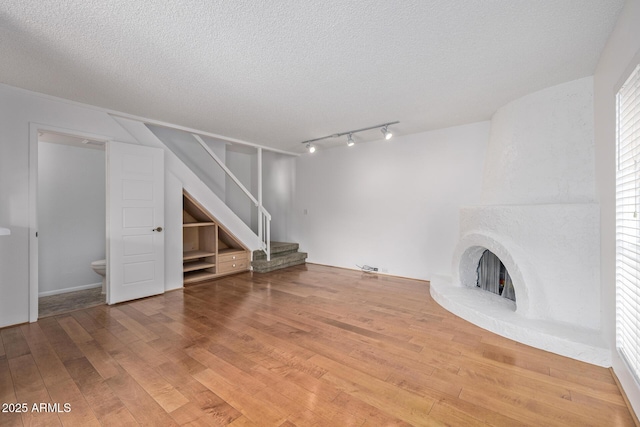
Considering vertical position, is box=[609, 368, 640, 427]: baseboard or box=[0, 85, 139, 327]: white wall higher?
box=[0, 85, 139, 327]: white wall

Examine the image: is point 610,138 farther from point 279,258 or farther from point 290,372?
point 279,258

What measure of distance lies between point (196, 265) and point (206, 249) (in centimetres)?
46

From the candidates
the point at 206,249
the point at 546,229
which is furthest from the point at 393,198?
the point at 206,249

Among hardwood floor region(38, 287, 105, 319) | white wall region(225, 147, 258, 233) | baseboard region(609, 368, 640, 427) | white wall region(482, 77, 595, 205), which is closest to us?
baseboard region(609, 368, 640, 427)

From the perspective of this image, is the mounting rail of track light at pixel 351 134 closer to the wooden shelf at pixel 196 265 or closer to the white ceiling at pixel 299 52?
the white ceiling at pixel 299 52

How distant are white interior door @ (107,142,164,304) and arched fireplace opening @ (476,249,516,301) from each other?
4533mm

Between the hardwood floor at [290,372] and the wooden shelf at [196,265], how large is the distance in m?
1.27

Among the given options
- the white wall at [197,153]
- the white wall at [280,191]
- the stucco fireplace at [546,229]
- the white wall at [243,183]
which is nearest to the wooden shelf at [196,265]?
the white wall at [197,153]

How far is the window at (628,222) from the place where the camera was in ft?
5.15

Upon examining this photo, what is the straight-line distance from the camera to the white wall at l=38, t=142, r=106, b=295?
3.96 metres

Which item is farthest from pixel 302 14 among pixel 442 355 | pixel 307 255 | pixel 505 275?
pixel 307 255

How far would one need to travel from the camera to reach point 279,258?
5.47 metres

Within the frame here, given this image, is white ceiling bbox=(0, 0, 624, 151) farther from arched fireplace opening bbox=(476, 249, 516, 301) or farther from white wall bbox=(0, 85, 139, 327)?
arched fireplace opening bbox=(476, 249, 516, 301)

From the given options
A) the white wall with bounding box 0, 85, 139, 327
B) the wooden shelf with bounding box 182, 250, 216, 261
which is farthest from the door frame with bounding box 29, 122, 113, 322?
the wooden shelf with bounding box 182, 250, 216, 261
